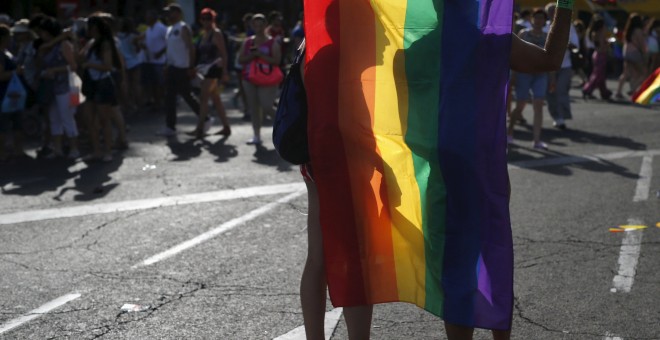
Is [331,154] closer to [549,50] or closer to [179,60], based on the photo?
[549,50]

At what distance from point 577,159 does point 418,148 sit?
8280mm

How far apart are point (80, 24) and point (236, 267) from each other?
39.3 ft

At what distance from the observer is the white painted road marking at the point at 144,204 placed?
28.8 ft

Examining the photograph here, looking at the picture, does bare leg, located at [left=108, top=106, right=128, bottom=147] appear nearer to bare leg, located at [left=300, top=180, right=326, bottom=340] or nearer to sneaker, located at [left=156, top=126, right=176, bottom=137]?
sneaker, located at [left=156, top=126, right=176, bottom=137]

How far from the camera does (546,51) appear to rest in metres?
3.80

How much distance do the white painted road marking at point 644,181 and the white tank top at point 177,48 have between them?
6.45 m

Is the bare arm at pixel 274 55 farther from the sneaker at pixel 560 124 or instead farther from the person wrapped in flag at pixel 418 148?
the person wrapped in flag at pixel 418 148

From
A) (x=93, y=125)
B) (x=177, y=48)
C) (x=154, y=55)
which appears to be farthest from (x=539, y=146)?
(x=154, y=55)

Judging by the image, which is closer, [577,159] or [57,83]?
[577,159]

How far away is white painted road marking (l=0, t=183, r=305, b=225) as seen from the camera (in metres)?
8.77

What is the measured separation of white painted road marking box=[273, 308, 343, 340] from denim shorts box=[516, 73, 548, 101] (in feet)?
26.2

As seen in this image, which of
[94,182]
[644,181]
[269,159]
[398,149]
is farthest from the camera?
[269,159]

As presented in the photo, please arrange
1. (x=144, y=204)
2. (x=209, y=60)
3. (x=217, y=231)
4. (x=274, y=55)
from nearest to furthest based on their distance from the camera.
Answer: (x=217, y=231) → (x=144, y=204) → (x=274, y=55) → (x=209, y=60)

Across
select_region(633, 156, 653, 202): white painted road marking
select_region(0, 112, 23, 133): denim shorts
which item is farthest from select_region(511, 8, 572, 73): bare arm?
select_region(0, 112, 23, 133): denim shorts
